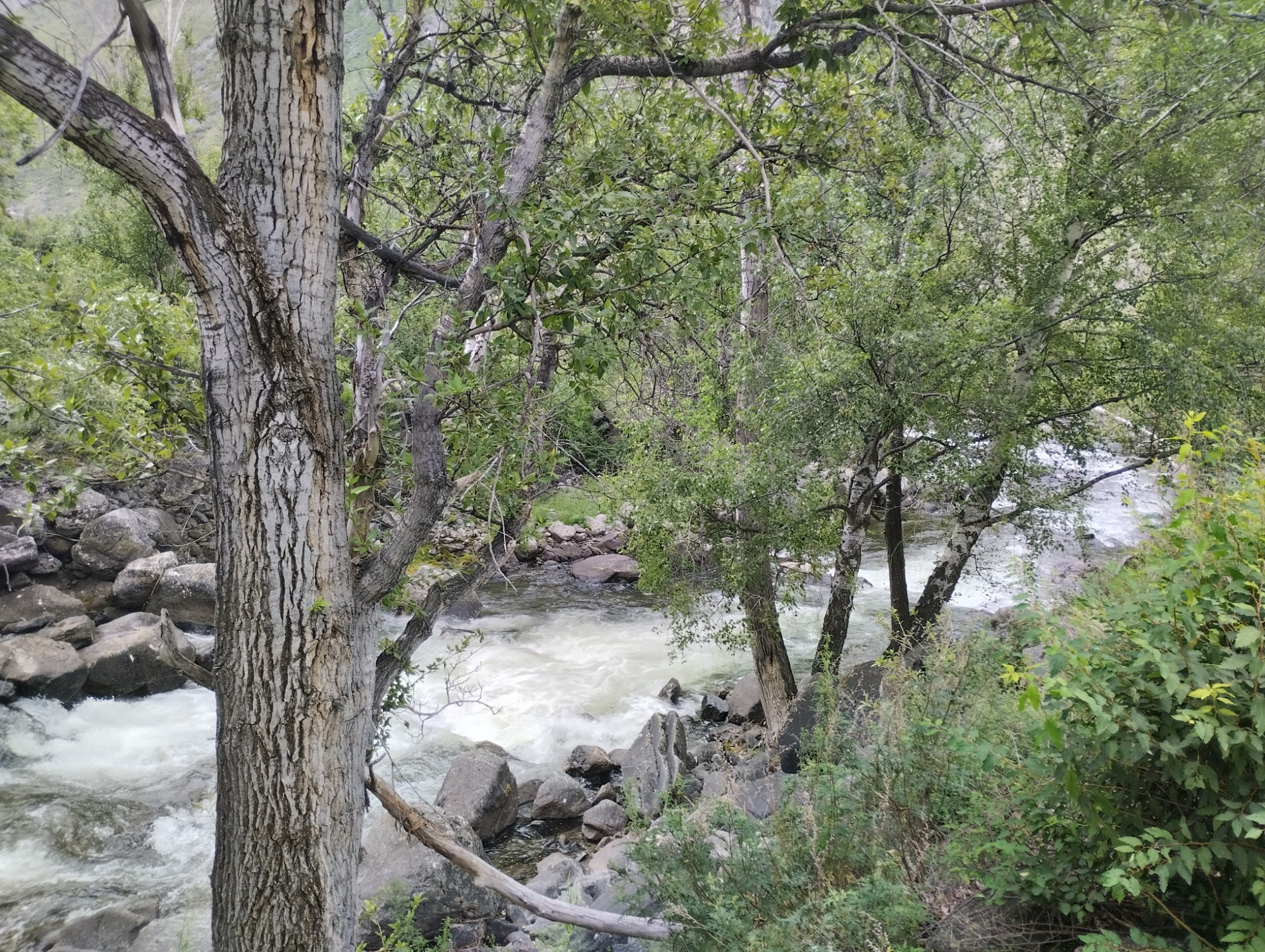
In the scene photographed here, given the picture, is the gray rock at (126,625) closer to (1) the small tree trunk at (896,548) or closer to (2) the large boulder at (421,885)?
(2) the large boulder at (421,885)

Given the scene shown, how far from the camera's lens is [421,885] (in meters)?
6.23

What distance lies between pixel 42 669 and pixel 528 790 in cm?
696

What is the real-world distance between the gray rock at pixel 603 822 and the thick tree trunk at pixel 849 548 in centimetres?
282

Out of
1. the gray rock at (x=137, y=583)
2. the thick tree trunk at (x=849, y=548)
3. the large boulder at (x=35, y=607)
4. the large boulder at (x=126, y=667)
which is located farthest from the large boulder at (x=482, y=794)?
the large boulder at (x=35, y=607)

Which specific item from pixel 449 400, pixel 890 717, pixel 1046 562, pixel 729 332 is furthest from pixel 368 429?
→ pixel 1046 562

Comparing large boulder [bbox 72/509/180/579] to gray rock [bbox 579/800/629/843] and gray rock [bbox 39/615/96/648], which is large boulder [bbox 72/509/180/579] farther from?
gray rock [bbox 579/800/629/843]

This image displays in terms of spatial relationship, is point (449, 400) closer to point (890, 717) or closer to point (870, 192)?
point (890, 717)

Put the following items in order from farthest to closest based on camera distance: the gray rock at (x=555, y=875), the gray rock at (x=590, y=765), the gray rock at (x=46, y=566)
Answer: the gray rock at (x=46, y=566)
the gray rock at (x=590, y=765)
the gray rock at (x=555, y=875)

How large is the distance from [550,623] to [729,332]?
8.23m

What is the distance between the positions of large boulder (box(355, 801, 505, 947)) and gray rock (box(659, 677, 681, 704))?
5089 mm

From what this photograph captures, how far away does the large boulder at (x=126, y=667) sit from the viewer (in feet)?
34.2

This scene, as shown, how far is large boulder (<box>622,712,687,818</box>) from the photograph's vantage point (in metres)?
8.18

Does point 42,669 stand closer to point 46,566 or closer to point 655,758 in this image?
point 46,566

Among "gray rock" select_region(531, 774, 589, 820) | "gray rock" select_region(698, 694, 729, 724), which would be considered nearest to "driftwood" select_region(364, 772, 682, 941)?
"gray rock" select_region(531, 774, 589, 820)
